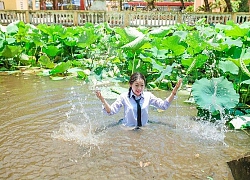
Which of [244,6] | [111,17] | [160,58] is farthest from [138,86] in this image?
[244,6]

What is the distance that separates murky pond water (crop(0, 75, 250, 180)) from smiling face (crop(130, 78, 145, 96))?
504 mm

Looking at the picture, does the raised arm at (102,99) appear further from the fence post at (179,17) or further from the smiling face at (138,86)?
the fence post at (179,17)

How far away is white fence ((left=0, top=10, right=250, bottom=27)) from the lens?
1320cm

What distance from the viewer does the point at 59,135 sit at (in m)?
3.60

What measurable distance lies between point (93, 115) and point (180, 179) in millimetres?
1894

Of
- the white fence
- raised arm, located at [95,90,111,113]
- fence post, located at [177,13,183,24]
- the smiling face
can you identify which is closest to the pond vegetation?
the smiling face

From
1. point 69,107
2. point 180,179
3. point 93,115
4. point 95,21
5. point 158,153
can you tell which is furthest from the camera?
point 95,21

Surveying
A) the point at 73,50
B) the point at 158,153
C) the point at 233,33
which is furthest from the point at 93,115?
the point at 73,50

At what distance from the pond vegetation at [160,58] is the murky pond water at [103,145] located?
1.30 feet

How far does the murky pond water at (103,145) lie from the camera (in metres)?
2.84

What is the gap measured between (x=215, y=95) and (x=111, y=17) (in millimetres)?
10299

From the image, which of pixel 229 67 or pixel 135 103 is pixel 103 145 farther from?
pixel 229 67

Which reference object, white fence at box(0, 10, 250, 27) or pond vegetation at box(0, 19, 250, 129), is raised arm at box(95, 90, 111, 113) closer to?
pond vegetation at box(0, 19, 250, 129)

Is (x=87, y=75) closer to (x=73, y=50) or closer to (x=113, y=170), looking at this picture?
(x=73, y=50)
